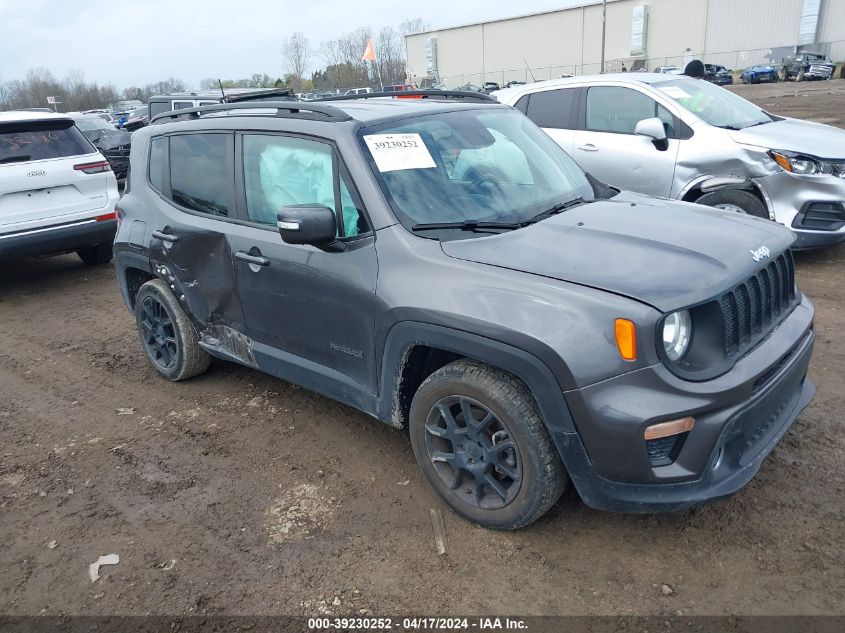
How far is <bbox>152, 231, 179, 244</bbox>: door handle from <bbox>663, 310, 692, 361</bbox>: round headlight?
3.02 metres

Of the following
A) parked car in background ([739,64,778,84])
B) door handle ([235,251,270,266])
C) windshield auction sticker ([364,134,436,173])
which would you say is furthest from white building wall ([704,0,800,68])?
door handle ([235,251,270,266])

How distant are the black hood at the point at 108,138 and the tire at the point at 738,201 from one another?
1242 cm

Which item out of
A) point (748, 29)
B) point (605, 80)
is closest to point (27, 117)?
point (605, 80)

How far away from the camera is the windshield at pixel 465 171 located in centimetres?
322

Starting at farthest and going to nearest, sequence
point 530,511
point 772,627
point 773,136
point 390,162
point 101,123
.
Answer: point 101,123
point 773,136
point 390,162
point 530,511
point 772,627

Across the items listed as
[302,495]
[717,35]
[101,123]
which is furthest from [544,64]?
[302,495]

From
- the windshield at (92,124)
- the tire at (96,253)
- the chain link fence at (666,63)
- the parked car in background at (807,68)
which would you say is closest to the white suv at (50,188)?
the tire at (96,253)

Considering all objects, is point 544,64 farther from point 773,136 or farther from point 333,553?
point 333,553

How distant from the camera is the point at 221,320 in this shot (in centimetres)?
413

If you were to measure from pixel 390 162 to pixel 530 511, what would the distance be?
1.75 meters

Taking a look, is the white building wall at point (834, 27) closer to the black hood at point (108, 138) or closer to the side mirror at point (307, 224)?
the black hood at point (108, 138)

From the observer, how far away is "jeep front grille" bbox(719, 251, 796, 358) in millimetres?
2658

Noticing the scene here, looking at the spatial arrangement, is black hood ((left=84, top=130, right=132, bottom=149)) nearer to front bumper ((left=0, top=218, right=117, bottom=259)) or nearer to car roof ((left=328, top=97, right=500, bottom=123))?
front bumper ((left=0, top=218, right=117, bottom=259))

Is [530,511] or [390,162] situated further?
[390,162]
